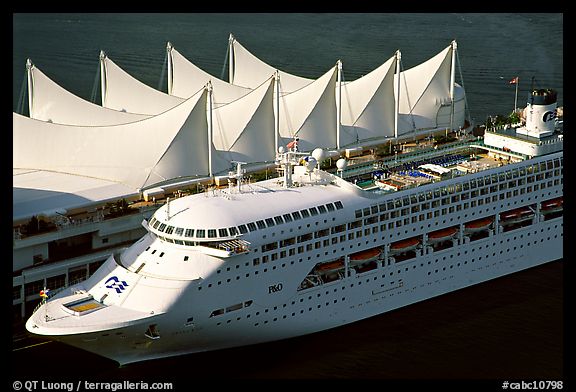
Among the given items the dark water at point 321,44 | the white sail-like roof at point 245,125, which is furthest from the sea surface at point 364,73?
the white sail-like roof at point 245,125

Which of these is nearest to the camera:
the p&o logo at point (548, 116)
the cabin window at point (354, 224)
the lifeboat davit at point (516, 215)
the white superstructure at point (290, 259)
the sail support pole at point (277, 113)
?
the white superstructure at point (290, 259)

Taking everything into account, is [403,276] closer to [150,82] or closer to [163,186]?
[163,186]

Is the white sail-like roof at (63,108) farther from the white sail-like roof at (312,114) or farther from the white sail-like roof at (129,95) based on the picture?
the white sail-like roof at (312,114)

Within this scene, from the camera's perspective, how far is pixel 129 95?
61906mm

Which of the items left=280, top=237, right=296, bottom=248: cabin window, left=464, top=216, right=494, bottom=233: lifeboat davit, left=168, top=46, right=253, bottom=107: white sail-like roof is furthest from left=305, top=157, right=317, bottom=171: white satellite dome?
left=168, top=46, right=253, bottom=107: white sail-like roof

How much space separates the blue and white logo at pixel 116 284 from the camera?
131 ft

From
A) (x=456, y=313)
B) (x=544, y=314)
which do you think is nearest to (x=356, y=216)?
(x=456, y=313)

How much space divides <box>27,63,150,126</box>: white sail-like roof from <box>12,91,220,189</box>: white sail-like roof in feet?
13.5

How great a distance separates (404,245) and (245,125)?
14.4 meters

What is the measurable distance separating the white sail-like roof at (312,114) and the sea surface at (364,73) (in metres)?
12.6

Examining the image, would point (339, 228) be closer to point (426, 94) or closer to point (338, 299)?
point (338, 299)

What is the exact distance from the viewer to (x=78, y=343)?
39.1 m

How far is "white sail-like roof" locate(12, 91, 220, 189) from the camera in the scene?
5269 cm

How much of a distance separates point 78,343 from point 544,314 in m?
21.2
